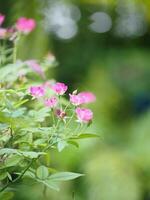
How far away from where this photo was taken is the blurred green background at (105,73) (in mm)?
3080

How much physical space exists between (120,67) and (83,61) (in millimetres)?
275

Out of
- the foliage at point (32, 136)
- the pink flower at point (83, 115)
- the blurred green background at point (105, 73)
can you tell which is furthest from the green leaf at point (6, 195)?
the blurred green background at point (105, 73)

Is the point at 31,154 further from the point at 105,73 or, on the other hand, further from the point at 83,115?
the point at 105,73

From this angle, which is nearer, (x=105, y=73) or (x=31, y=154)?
(x=31, y=154)

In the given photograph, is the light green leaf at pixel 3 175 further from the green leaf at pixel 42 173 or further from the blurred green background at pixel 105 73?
the blurred green background at pixel 105 73

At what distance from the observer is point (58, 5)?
3707mm

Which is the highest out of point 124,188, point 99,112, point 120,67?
point 120,67

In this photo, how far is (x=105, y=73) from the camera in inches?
154

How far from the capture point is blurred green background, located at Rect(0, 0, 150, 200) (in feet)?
10.1

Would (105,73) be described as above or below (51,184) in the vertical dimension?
below

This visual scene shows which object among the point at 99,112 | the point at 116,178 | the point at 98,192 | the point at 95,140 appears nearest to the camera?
the point at 98,192

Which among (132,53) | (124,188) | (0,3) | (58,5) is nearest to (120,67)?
(132,53)

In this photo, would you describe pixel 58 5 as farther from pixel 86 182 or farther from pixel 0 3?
pixel 86 182

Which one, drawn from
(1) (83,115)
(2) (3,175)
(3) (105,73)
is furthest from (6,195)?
(3) (105,73)
